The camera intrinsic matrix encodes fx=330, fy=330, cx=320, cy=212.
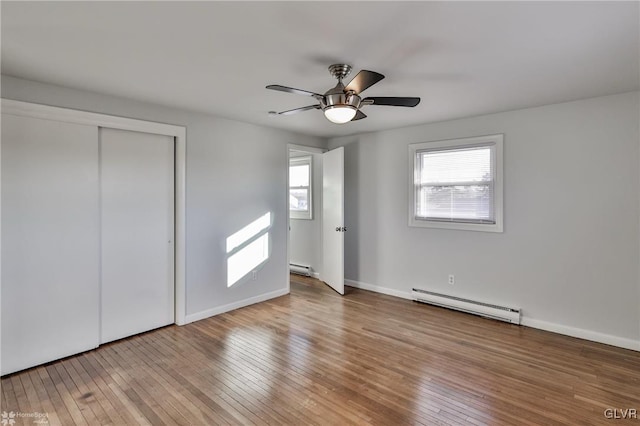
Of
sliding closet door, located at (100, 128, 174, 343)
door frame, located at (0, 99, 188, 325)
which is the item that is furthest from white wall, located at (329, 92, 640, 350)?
sliding closet door, located at (100, 128, 174, 343)

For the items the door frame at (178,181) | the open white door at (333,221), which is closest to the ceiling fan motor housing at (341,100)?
the door frame at (178,181)

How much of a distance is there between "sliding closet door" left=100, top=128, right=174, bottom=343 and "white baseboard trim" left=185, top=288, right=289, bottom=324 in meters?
0.25

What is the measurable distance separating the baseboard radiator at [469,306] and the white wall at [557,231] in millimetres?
92

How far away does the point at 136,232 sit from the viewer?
11.3 ft

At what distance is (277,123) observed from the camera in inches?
173

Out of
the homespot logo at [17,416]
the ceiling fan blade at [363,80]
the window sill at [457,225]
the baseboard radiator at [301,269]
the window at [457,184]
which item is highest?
the ceiling fan blade at [363,80]

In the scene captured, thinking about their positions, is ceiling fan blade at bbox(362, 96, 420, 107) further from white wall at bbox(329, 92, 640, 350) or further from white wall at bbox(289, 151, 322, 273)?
white wall at bbox(289, 151, 322, 273)

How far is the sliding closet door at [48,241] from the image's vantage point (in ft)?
8.82

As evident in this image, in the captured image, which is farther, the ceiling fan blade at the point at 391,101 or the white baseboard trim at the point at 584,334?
the white baseboard trim at the point at 584,334

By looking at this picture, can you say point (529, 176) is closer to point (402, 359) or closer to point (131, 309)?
point (402, 359)

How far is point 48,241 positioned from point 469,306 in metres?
4.47

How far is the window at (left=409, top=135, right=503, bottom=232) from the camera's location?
12.9 ft

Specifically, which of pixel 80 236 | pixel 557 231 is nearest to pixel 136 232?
pixel 80 236

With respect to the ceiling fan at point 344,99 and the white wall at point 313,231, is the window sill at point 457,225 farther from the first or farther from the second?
the ceiling fan at point 344,99
